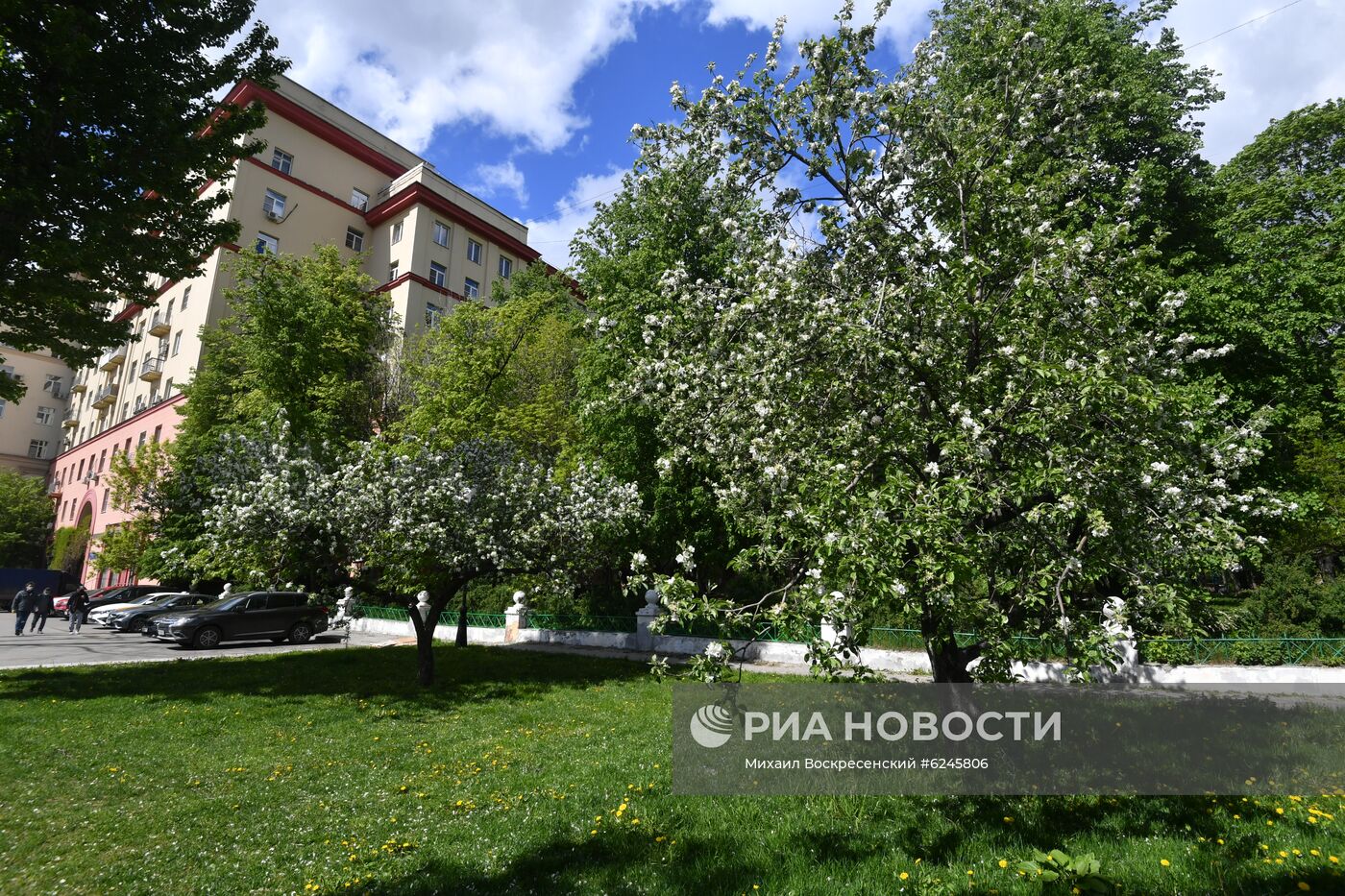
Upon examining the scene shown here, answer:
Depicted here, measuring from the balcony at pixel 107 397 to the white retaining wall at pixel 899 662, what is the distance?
43.5 m

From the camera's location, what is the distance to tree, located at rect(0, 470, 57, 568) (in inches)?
2196

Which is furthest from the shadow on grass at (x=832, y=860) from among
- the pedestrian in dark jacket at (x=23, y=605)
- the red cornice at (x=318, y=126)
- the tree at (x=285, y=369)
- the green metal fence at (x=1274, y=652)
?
the red cornice at (x=318, y=126)

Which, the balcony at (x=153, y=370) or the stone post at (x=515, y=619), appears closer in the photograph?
the stone post at (x=515, y=619)

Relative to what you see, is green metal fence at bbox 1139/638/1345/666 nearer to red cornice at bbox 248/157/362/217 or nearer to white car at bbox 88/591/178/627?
white car at bbox 88/591/178/627

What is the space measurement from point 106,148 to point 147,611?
24.7m

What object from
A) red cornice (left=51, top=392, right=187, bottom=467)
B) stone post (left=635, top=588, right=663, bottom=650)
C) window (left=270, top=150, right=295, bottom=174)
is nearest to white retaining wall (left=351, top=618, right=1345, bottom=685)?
stone post (left=635, top=588, right=663, bottom=650)

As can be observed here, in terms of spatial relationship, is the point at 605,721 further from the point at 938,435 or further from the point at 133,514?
the point at 133,514

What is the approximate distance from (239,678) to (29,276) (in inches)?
348

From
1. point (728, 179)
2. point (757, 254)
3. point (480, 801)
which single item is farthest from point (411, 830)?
point (728, 179)

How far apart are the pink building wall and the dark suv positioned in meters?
19.2

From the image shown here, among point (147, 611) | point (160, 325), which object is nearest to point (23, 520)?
point (160, 325)

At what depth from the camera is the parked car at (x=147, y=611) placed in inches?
1056

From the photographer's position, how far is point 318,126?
136 ft

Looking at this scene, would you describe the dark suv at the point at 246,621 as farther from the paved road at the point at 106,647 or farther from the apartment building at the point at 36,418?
the apartment building at the point at 36,418
